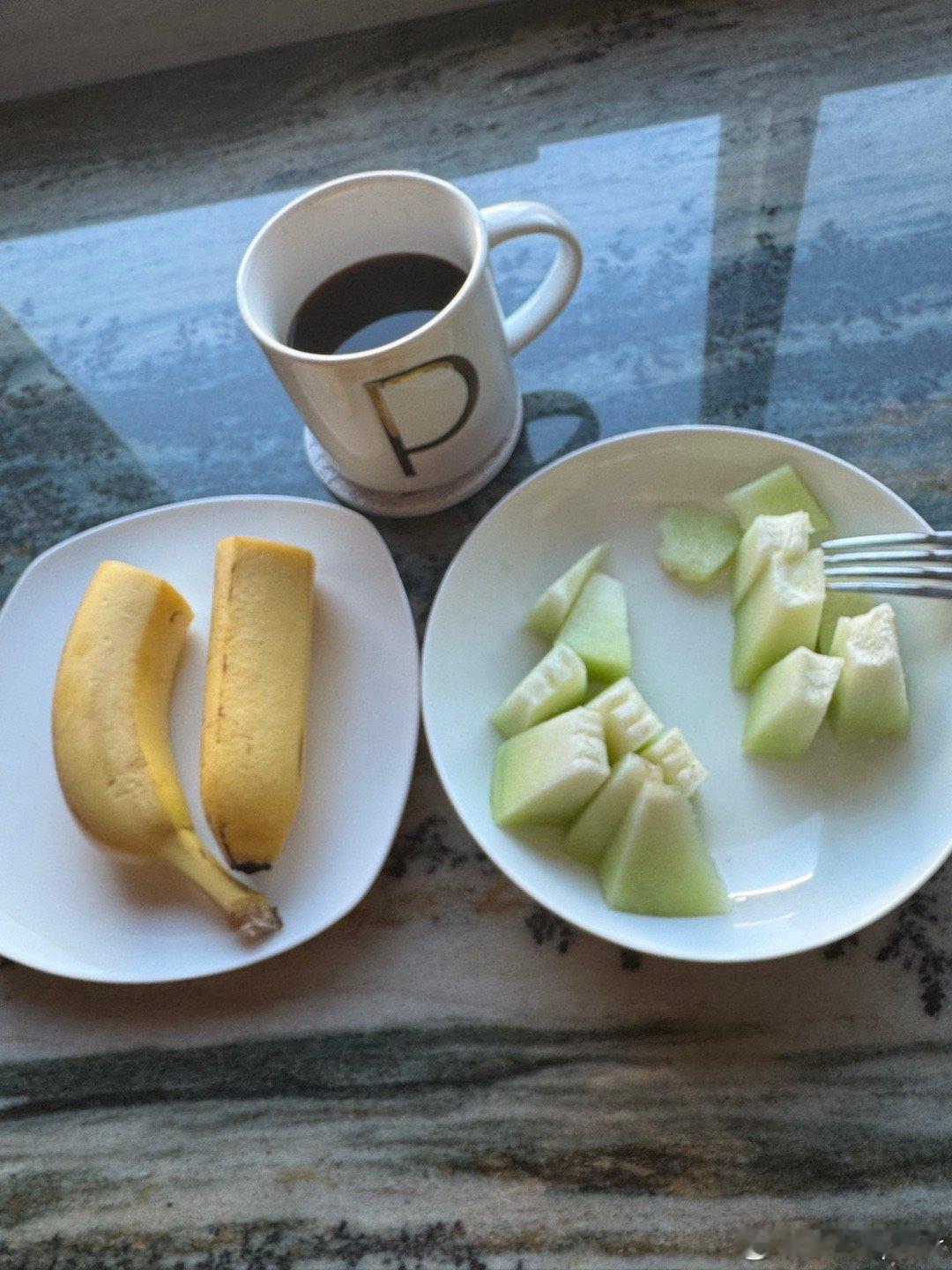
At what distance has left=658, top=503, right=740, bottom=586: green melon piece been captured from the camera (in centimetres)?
72

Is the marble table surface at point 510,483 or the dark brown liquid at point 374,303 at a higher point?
the dark brown liquid at point 374,303

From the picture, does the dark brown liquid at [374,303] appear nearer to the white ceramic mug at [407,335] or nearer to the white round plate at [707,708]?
the white ceramic mug at [407,335]

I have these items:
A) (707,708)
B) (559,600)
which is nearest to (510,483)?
(559,600)

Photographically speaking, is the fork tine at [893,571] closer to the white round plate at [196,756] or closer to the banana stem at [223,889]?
the white round plate at [196,756]

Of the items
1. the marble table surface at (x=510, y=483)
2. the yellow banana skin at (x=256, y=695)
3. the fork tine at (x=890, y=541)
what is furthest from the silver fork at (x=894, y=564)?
the yellow banana skin at (x=256, y=695)

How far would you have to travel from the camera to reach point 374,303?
718 mm

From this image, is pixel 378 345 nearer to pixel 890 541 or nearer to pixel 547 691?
pixel 547 691

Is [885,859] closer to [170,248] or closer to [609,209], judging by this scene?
[609,209]

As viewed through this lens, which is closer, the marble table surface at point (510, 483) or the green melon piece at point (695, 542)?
the marble table surface at point (510, 483)

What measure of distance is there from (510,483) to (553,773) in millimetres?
291

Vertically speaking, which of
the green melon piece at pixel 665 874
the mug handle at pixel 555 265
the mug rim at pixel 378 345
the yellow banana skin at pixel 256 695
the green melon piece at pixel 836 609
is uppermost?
the mug rim at pixel 378 345

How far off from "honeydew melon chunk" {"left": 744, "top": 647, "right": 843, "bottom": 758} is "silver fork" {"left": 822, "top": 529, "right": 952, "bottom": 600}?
58 millimetres

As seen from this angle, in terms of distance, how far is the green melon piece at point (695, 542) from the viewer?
2.36 feet

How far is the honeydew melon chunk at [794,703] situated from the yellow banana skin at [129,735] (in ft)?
1.19
